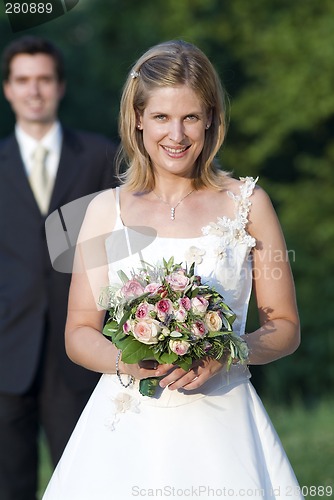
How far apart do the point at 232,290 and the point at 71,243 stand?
1.24 m

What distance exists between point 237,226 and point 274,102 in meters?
11.9

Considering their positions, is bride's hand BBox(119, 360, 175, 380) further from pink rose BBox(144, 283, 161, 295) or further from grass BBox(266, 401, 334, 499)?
grass BBox(266, 401, 334, 499)

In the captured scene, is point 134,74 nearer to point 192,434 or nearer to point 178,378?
point 178,378

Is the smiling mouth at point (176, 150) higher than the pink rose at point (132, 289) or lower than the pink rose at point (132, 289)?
higher

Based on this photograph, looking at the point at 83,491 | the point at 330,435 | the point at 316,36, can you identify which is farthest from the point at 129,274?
the point at 316,36

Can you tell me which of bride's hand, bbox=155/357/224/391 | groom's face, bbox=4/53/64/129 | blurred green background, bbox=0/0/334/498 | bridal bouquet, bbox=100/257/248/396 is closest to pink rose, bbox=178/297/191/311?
bridal bouquet, bbox=100/257/248/396

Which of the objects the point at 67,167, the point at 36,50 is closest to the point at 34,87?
the point at 36,50

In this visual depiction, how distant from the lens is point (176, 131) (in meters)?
3.63

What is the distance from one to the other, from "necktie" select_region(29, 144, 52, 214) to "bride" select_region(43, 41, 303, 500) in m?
1.56

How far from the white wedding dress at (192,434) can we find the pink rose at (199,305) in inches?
18.2

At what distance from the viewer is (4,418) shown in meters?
5.35

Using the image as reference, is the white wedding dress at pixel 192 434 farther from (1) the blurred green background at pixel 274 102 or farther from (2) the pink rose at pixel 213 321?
(1) the blurred green background at pixel 274 102

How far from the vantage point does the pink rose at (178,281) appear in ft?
10.8

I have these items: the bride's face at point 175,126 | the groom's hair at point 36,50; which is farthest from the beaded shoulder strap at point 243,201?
the groom's hair at point 36,50
